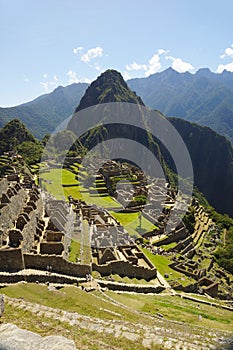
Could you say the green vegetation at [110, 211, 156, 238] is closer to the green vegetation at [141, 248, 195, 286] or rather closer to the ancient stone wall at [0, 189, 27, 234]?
the green vegetation at [141, 248, 195, 286]

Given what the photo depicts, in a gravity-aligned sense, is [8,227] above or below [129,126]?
below

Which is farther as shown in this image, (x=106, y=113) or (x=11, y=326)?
(x=106, y=113)

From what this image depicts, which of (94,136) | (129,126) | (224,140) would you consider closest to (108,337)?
(94,136)

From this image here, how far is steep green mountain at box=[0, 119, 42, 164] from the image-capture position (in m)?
76.6

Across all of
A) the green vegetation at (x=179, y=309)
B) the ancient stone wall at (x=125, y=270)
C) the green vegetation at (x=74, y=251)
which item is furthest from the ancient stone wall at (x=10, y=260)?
the ancient stone wall at (x=125, y=270)

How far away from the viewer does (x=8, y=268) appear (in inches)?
684

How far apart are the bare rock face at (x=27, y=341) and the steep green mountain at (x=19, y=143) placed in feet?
215

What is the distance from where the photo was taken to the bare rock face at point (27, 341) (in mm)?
6995

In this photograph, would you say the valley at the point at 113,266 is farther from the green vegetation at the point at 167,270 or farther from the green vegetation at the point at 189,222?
the green vegetation at the point at 189,222

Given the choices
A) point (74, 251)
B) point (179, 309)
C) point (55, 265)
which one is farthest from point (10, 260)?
point (179, 309)

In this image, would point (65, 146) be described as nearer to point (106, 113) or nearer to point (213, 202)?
point (106, 113)

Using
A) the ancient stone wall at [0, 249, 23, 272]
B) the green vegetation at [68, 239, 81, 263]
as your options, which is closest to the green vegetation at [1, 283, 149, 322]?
the ancient stone wall at [0, 249, 23, 272]

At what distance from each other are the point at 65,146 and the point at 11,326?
99.5 m

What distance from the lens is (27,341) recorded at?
23.8 feet
